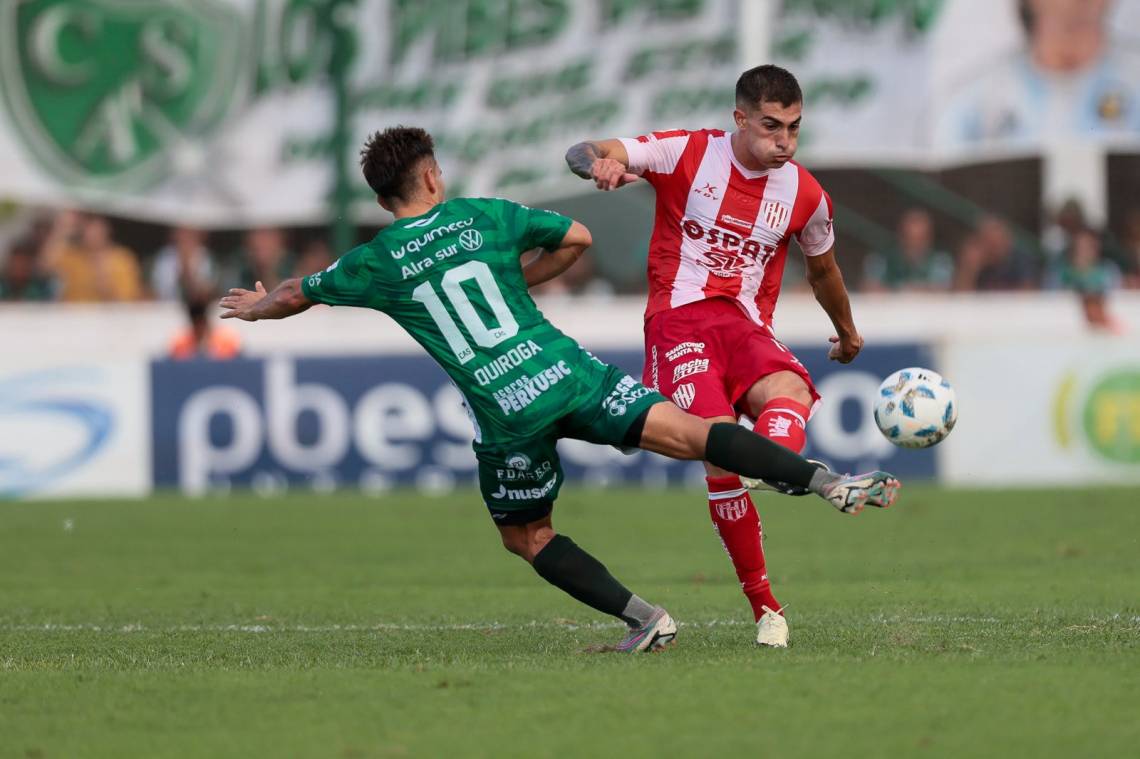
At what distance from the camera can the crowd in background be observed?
1994 cm

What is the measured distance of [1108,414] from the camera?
1623cm

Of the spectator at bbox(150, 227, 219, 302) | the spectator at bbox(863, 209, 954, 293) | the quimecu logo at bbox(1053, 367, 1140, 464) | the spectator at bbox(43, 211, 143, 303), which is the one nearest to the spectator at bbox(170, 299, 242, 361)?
the spectator at bbox(150, 227, 219, 302)

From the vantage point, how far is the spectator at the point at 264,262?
65.5ft

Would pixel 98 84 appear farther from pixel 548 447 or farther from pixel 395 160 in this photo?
pixel 548 447

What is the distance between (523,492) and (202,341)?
1136 centimetres

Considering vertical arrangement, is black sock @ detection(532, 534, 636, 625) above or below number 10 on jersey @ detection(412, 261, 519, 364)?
below

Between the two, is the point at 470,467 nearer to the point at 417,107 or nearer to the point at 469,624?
the point at 417,107

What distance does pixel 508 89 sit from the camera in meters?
21.9

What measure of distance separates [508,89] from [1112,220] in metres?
7.11

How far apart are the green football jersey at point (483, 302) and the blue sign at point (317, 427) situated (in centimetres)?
1023

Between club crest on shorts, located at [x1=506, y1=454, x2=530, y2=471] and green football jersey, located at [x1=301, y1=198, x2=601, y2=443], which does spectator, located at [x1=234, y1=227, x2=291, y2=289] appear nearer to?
green football jersey, located at [x1=301, y1=198, x2=601, y2=443]

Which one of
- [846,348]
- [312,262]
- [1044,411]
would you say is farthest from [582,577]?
[312,262]

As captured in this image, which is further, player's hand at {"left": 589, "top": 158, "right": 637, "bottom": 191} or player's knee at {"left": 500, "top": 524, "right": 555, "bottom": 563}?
player's knee at {"left": 500, "top": 524, "right": 555, "bottom": 563}

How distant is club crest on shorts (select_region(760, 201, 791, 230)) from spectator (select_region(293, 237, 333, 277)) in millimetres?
13313
